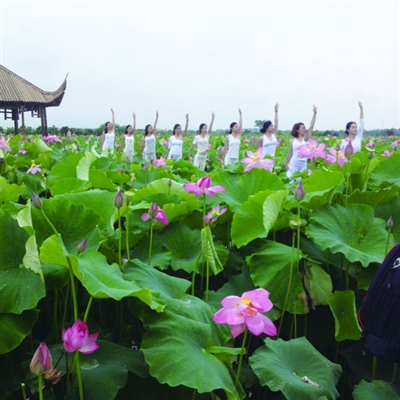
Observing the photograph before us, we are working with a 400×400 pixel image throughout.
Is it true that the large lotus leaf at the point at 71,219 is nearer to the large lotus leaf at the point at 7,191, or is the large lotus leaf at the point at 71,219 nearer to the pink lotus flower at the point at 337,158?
the large lotus leaf at the point at 7,191

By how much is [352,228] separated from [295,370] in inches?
19.8

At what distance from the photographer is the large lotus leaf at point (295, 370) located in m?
0.94

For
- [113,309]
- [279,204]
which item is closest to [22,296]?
[113,309]

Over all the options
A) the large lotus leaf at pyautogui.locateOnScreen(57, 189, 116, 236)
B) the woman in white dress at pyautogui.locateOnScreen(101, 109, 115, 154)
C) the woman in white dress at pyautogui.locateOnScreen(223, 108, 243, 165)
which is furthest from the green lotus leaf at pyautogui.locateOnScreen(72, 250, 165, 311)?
the woman in white dress at pyautogui.locateOnScreen(101, 109, 115, 154)

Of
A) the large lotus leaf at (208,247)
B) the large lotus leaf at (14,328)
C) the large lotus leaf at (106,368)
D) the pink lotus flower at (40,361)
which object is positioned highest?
the large lotus leaf at (208,247)

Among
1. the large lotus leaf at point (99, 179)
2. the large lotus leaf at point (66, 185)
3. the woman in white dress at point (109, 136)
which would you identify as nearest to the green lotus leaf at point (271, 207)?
the large lotus leaf at point (66, 185)

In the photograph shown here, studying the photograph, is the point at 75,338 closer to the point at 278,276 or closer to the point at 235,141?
the point at 278,276

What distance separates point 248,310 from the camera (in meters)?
0.84

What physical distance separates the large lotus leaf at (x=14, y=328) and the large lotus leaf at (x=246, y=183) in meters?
0.83

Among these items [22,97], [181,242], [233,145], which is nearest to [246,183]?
[181,242]

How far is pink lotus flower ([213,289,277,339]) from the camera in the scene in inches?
32.9

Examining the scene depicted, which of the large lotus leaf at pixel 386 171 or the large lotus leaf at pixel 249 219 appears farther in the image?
the large lotus leaf at pixel 386 171

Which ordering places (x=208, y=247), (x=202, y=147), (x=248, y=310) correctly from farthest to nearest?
(x=202, y=147) → (x=208, y=247) → (x=248, y=310)

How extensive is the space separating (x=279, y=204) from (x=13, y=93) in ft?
50.3
